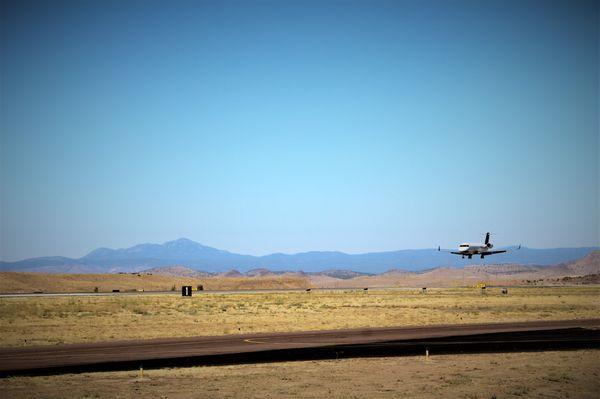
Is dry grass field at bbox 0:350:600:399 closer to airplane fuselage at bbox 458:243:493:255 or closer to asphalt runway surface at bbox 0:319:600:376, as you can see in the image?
asphalt runway surface at bbox 0:319:600:376

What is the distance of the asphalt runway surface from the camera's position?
29266mm

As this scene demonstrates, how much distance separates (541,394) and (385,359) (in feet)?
30.0

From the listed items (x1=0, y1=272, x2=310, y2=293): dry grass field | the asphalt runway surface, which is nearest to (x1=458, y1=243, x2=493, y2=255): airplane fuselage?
(x1=0, y1=272, x2=310, y2=293): dry grass field

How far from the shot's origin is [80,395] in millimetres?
21625

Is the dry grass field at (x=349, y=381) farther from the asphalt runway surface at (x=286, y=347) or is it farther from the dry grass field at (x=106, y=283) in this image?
the dry grass field at (x=106, y=283)

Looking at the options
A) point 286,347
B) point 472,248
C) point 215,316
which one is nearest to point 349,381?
point 286,347

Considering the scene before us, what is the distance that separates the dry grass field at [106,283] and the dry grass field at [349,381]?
313 ft

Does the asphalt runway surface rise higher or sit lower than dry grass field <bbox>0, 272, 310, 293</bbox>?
higher

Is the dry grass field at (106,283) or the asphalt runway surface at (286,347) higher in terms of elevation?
the asphalt runway surface at (286,347)

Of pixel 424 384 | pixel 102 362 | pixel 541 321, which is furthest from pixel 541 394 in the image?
pixel 541 321

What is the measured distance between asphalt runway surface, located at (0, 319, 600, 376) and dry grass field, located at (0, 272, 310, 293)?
8489cm

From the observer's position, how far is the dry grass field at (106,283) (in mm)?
115812

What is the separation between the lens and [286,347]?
34781mm

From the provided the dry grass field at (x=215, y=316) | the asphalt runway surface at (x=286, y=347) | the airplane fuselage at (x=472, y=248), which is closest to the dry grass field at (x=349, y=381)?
the asphalt runway surface at (x=286, y=347)
